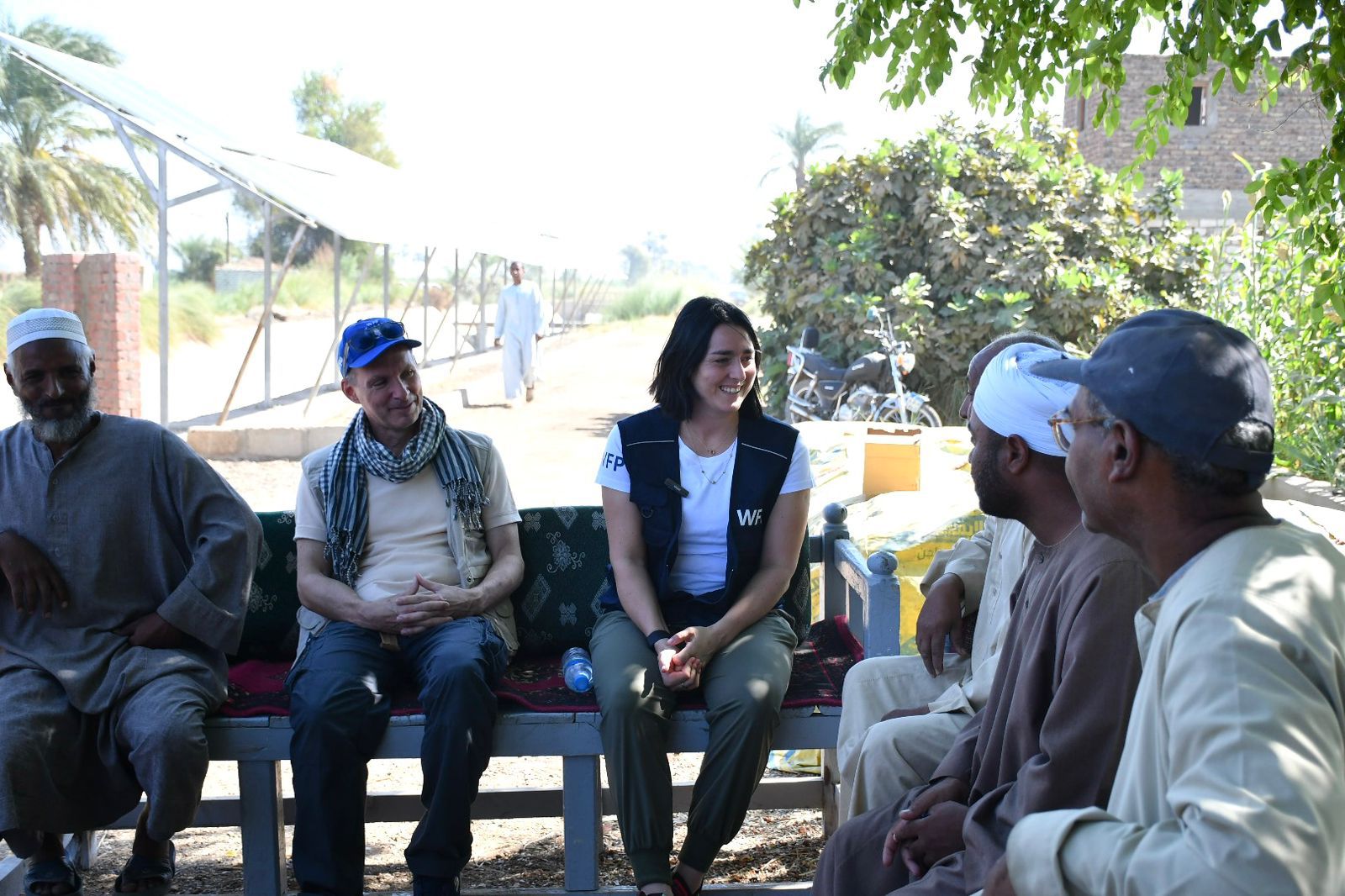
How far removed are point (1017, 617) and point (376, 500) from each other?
6.93ft

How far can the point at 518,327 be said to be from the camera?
728 inches

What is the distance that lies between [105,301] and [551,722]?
11924 mm

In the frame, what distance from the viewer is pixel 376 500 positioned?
3.92 meters

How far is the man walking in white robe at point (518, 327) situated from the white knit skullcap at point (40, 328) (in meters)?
14.4

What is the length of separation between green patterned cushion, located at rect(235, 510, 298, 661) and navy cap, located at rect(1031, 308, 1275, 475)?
308 cm

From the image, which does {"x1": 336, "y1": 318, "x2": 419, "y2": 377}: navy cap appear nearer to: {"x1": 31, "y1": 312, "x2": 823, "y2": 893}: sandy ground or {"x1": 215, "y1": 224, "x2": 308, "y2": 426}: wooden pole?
{"x1": 31, "y1": 312, "x2": 823, "y2": 893}: sandy ground

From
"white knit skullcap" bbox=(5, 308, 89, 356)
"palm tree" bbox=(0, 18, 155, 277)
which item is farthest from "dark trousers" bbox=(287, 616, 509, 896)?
"palm tree" bbox=(0, 18, 155, 277)

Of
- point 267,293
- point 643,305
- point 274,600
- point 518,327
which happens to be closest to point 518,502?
point 267,293

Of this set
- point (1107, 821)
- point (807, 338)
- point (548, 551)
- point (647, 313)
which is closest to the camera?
point (1107, 821)

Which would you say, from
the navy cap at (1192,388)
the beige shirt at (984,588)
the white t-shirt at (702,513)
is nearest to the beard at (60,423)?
the white t-shirt at (702,513)

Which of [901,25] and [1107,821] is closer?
[1107,821]

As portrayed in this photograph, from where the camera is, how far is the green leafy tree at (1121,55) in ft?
12.3

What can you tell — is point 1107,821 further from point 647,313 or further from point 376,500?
point 647,313

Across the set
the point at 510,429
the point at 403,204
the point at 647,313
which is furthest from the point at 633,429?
the point at 647,313
